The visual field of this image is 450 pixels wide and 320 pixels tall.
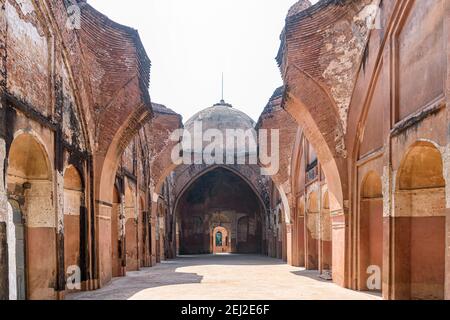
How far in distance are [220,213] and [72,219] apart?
20429 millimetres

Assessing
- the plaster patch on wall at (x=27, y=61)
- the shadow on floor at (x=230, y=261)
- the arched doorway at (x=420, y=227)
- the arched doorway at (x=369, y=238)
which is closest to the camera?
the plaster patch on wall at (x=27, y=61)

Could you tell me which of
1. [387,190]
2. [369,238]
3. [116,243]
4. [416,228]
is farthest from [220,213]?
[416,228]

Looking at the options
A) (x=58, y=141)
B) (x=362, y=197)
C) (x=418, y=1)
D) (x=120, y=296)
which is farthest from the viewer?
(x=362, y=197)

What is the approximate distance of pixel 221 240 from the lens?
40.4 meters

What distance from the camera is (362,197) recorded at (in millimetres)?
9570

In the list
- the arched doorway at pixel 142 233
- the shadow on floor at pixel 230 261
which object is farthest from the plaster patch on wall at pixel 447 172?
the shadow on floor at pixel 230 261

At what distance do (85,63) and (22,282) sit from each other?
5.15 m

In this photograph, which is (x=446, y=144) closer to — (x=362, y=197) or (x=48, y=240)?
(x=362, y=197)

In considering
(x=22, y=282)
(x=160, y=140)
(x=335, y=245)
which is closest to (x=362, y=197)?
(x=335, y=245)

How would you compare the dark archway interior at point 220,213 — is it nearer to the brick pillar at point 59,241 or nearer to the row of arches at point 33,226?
the brick pillar at point 59,241

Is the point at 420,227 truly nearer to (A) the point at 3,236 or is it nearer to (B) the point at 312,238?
(A) the point at 3,236

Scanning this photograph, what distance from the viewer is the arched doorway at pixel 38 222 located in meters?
7.24

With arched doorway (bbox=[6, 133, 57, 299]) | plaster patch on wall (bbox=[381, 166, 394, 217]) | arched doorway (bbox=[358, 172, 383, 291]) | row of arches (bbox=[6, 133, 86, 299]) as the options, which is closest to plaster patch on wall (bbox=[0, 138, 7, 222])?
row of arches (bbox=[6, 133, 86, 299])

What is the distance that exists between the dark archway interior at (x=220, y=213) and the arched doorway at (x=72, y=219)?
19.2 m
